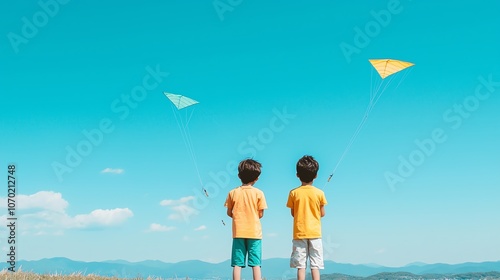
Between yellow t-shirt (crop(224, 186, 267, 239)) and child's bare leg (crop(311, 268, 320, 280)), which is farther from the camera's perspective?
yellow t-shirt (crop(224, 186, 267, 239))

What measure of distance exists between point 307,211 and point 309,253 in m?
0.89

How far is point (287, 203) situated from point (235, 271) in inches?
71.2

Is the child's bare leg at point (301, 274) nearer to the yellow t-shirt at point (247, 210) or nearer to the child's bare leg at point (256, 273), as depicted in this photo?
the child's bare leg at point (256, 273)

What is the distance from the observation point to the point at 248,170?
11367 mm

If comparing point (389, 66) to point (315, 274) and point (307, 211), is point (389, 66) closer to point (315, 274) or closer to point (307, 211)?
point (307, 211)

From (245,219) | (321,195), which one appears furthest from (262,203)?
(321,195)

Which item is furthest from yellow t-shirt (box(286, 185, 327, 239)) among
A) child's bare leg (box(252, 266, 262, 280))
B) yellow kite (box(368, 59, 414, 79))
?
yellow kite (box(368, 59, 414, 79))

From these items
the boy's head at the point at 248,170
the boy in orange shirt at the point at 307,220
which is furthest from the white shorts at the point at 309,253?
the boy's head at the point at 248,170

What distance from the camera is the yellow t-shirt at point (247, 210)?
1121 centimetres

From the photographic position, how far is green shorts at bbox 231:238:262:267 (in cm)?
1116

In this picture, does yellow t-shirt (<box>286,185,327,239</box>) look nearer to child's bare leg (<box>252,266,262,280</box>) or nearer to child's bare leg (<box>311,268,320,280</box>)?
child's bare leg (<box>311,268,320,280</box>)

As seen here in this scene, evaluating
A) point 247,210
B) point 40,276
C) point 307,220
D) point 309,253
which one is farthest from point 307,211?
point 40,276

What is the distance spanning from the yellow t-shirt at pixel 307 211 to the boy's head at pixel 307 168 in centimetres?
19

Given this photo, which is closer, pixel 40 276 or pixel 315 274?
pixel 315 274
